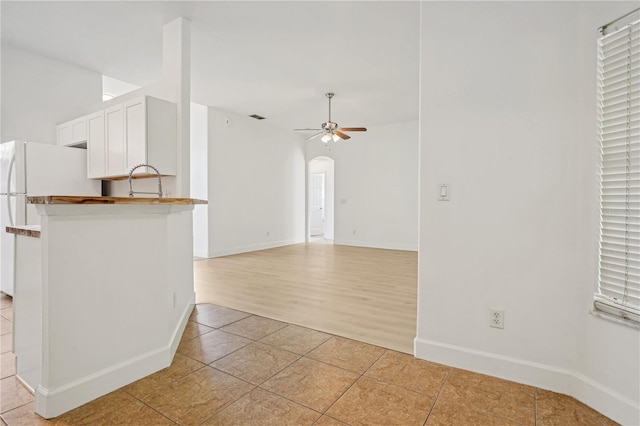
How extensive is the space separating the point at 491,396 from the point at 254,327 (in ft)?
5.94

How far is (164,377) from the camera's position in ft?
6.53

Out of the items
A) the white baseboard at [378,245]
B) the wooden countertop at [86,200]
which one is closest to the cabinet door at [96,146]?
the wooden countertop at [86,200]

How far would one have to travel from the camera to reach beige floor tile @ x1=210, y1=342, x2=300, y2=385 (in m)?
2.04

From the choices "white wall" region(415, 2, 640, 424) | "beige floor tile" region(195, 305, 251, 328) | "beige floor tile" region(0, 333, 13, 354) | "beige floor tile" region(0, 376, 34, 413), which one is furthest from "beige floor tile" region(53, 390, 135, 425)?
"white wall" region(415, 2, 640, 424)

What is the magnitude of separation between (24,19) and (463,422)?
4.99 meters

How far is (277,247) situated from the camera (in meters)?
7.85

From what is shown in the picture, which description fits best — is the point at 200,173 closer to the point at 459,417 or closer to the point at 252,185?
the point at 252,185

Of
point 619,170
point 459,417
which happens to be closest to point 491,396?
point 459,417

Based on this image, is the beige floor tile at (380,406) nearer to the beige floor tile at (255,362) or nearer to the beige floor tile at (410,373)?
the beige floor tile at (410,373)

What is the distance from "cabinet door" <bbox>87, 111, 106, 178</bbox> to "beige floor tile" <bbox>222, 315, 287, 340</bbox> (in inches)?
95.8

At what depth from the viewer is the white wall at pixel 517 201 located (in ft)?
5.77

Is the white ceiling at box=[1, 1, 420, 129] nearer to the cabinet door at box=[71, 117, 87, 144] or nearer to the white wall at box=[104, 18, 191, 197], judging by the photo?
the white wall at box=[104, 18, 191, 197]

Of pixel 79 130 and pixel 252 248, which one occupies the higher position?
pixel 79 130

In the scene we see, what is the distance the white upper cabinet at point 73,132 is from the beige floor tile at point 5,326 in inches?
84.0
